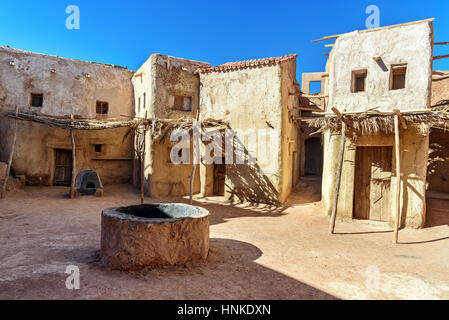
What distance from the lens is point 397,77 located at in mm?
8625

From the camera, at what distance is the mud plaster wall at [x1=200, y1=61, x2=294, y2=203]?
11.4m

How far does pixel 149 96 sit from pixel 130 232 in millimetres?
10116

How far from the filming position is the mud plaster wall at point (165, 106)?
1317 centimetres

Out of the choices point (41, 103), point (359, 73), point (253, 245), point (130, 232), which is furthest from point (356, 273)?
point (41, 103)

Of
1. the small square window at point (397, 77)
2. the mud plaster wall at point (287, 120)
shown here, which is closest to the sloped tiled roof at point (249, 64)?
the mud plaster wall at point (287, 120)

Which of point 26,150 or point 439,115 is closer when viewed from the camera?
point 439,115

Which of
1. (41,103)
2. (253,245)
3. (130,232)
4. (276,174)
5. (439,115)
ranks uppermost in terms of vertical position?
(41,103)

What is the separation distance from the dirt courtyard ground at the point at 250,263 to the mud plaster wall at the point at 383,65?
12.0ft

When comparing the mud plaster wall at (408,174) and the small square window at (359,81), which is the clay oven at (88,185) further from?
the small square window at (359,81)

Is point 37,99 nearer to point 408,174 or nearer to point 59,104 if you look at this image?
point 59,104

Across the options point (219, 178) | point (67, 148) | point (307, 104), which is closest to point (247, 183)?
point (219, 178)

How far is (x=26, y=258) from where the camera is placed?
4.97m

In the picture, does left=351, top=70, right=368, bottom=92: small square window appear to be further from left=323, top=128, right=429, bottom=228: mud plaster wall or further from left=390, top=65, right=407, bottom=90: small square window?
left=323, top=128, right=429, bottom=228: mud plaster wall
